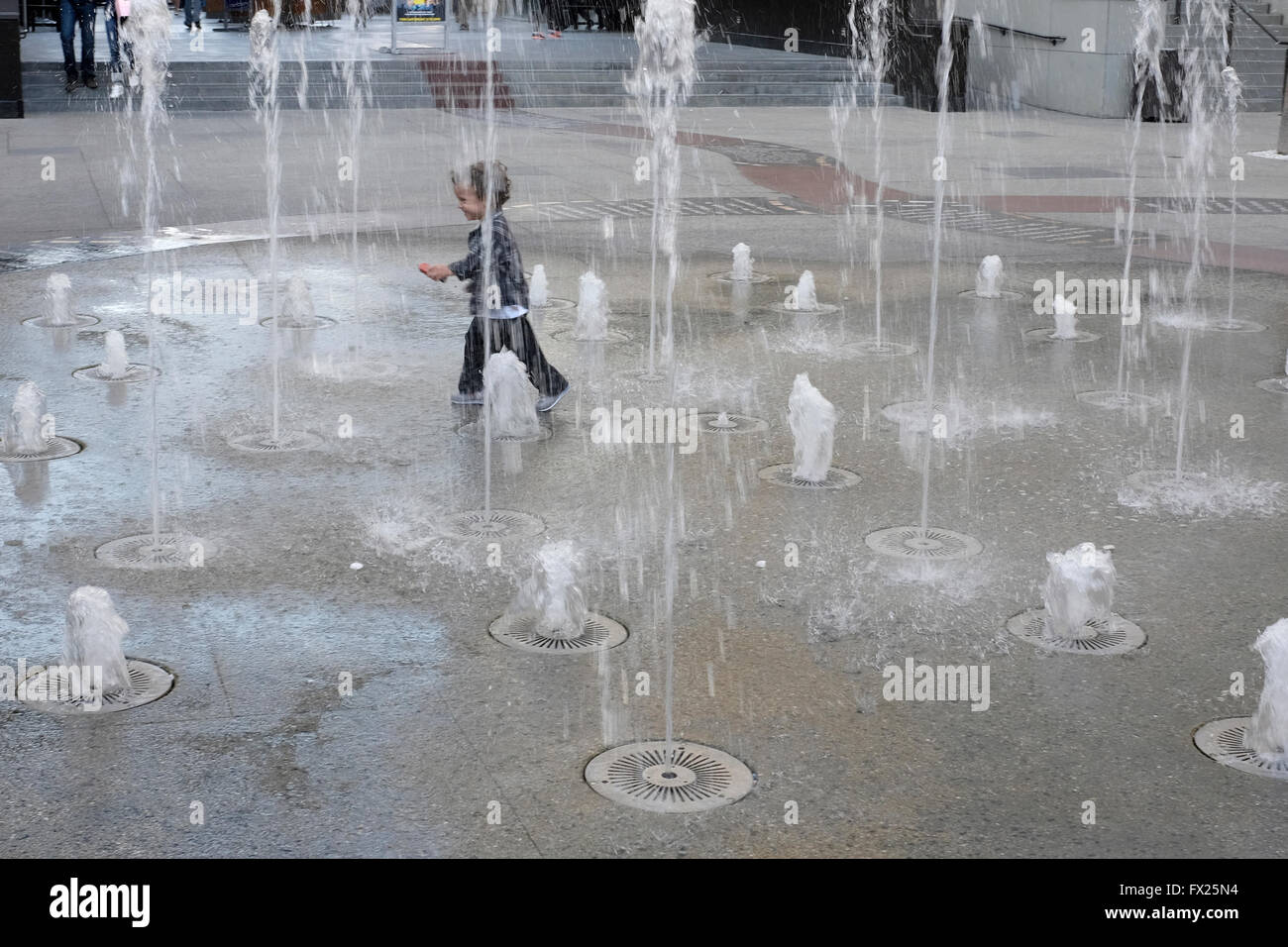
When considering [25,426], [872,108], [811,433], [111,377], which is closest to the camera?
[811,433]

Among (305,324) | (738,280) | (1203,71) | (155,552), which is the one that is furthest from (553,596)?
(1203,71)

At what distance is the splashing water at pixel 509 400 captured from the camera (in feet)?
26.6

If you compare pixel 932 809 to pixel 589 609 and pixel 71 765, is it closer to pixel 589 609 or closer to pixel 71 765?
pixel 589 609

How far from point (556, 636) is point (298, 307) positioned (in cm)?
558

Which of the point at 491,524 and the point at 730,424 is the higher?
the point at 730,424

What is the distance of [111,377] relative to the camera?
9.12m

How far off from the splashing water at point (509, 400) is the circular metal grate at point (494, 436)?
2 centimetres

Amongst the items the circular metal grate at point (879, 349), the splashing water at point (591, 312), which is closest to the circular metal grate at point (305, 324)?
the splashing water at point (591, 312)

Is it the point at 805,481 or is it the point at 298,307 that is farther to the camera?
the point at 298,307

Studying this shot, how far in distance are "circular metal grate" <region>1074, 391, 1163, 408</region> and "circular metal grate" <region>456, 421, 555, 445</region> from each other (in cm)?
298

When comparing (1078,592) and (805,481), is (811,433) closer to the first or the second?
(805,481)

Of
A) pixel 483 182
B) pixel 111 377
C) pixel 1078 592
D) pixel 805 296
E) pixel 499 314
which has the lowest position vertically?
pixel 1078 592

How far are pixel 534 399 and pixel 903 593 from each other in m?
2.87

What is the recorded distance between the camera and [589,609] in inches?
231
